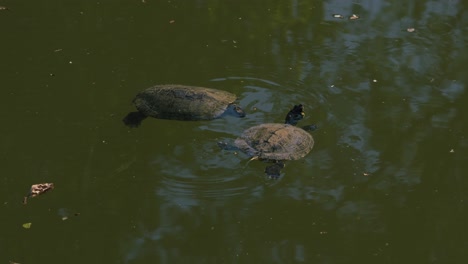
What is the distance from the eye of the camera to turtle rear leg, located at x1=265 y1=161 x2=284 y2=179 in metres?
4.12

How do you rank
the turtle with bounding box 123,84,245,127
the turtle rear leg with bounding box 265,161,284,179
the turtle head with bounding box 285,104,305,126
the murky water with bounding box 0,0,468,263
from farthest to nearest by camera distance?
the turtle with bounding box 123,84,245,127 → the turtle head with bounding box 285,104,305,126 → the turtle rear leg with bounding box 265,161,284,179 → the murky water with bounding box 0,0,468,263

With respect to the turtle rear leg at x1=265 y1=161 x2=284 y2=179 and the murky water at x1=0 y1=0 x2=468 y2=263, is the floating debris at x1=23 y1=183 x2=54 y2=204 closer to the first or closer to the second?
the murky water at x1=0 y1=0 x2=468 y2=263

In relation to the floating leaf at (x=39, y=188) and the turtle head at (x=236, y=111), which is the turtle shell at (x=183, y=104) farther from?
the floating leaf at (x=39, y=188)

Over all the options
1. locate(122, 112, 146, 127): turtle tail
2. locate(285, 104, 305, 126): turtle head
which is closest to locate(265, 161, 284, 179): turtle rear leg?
locate(285, 104, 305, 126): turtle head

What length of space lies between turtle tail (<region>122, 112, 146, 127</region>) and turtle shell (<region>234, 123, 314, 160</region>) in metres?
0.69

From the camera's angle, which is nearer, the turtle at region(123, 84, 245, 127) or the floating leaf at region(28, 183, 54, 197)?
the floating leaf at region(28, 183, 54, 197)

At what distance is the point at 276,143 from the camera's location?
424 centimetres

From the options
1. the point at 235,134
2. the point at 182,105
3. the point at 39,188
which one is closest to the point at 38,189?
the point at 39,188

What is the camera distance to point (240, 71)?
17.2ft

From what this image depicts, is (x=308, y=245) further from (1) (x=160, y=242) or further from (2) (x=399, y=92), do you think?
(2) (x=399, y=92)

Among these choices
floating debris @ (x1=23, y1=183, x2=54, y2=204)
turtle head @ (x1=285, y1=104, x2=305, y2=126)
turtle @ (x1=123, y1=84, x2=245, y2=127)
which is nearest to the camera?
floating debris @ (x1=23, y1=183, x2=54, y2=204)

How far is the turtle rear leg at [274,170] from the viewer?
4125 mm

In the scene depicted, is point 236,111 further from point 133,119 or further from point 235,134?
point 133,119

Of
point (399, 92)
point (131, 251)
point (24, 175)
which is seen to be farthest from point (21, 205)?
point (399, 92)
